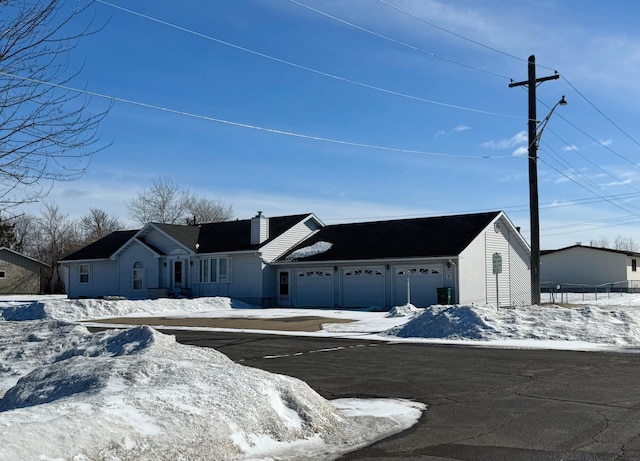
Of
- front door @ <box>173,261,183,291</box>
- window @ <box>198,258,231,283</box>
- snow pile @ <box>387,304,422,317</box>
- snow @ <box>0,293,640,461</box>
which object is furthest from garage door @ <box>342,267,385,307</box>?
snow @ <box>0,293,640,461</box>

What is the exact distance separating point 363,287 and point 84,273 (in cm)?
2312

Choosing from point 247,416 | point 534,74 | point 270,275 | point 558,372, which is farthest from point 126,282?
point 247,416

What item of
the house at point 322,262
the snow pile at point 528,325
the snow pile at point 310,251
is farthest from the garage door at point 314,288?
the snow pile at point 528,325

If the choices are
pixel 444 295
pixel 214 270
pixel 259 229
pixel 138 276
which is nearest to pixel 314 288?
pixel 259 229

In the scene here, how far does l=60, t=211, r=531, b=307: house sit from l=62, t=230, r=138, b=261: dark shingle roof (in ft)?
0.79

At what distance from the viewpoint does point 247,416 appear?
23.7ft

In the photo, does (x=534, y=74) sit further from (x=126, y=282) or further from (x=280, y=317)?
(x=126, y=282)

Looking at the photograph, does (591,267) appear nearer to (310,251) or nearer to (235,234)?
(310,251)

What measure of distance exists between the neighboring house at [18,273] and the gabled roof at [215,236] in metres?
14.9

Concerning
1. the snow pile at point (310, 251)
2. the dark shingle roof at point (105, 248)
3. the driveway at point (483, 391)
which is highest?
the dark shingle roof at point (105, 248)

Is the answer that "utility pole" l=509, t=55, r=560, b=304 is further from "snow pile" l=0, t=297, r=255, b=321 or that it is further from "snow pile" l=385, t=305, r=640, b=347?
"snow pile" l=0, t=297, r=255, b=321

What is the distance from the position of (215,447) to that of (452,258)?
28.3 metres

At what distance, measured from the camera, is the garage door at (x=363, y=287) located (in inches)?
1438

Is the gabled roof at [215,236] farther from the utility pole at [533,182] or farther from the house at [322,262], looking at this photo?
the utility pole at [533,182]
